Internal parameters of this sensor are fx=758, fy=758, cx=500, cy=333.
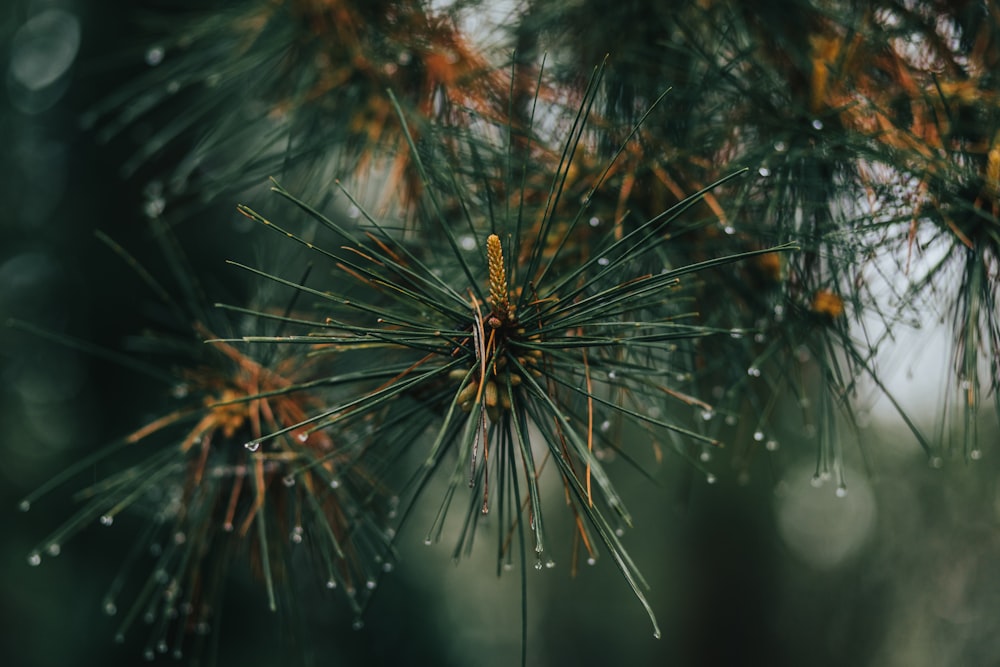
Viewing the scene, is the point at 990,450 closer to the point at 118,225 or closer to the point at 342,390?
the point at 342,390

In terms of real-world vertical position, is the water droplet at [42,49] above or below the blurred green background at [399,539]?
above

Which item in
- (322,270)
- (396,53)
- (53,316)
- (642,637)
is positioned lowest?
(642,637)

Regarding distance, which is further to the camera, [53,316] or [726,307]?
[53,316]

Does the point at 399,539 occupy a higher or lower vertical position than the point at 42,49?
lower

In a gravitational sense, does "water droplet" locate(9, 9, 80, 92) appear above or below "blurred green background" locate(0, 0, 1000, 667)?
above

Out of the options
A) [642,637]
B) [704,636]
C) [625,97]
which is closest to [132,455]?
[625,97]

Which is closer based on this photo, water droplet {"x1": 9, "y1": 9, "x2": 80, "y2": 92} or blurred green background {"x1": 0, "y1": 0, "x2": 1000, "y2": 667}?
blurred green background {"x1": 0, "y1": 0, "x2": 1000, "y2": 667}

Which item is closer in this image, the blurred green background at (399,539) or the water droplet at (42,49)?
the blurred green background at (399,539)

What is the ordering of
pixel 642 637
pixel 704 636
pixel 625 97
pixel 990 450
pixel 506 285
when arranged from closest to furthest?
pixel 506 285 → pixel 625 97 → pixel 990 450 → pixel 704 636 → pixel 642 637
